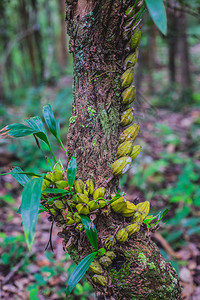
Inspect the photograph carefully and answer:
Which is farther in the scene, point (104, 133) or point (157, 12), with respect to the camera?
point (104, 133)

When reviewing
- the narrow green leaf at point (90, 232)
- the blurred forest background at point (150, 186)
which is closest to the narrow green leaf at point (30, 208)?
the narrow green leaf at point (90, 232)

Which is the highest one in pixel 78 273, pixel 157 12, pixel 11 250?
pixel 157 12

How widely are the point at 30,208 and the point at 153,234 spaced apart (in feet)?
5.38

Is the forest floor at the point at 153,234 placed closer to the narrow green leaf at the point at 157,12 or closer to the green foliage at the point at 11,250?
the green foliage at the point at 11,250

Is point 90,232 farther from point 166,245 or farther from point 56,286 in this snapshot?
point 166,245

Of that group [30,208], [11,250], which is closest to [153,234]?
[11,250]

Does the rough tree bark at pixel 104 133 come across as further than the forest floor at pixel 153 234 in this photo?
No

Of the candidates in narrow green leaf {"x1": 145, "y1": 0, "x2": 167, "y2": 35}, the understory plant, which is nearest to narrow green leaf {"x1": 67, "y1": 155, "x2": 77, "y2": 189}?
the understory plant

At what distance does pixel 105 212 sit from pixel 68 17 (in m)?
0.70

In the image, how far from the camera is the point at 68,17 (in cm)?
82

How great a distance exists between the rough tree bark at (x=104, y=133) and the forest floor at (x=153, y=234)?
188 millimetres

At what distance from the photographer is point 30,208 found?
581 mm

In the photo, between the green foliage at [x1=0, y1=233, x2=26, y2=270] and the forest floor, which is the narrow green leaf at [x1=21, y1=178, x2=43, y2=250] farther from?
the green foliage at [x1=0, y1=233, x2=26, y2=270]

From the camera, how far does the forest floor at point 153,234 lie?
152cm
